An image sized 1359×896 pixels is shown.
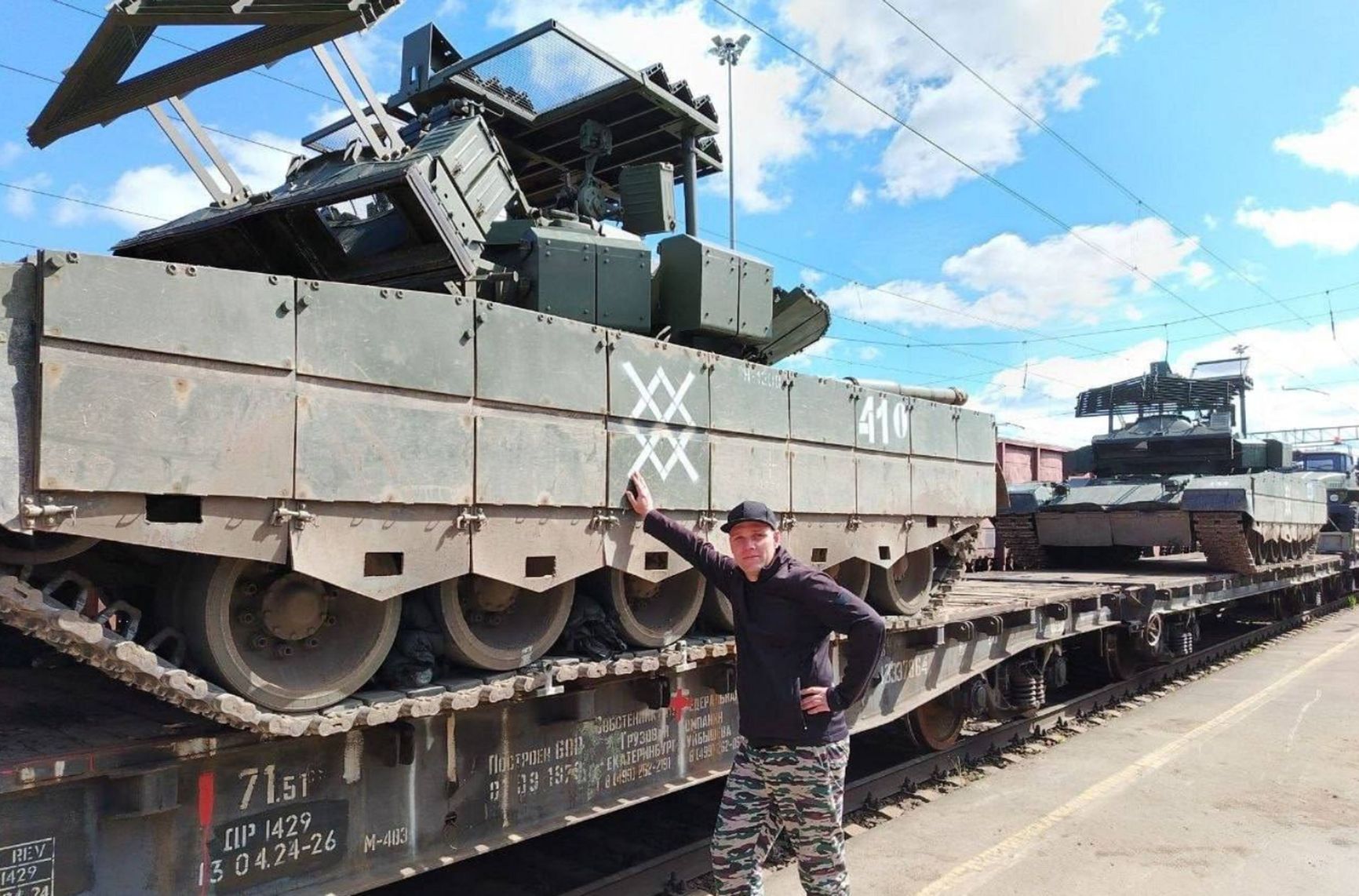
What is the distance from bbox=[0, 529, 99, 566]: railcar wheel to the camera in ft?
10.0

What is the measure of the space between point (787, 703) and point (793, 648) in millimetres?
211

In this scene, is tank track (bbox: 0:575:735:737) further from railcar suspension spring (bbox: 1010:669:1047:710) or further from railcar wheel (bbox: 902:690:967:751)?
railcar suspension spring (bbox: 1010:669:1047:710)

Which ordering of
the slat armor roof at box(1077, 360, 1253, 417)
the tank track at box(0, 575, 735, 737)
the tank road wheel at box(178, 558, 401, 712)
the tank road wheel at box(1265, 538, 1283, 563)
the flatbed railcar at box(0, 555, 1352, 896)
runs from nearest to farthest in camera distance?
the tank track at box(0, 575, 735, 737) → the flatbed railcar at box(0, 555, 1352, 896) → the tank road wheel at box(178, 558, 401, 712) → the tank road wheel at box(1265, 538, 1283, 563) → the slat armor roof at box(1077, 360, 1253, 417)

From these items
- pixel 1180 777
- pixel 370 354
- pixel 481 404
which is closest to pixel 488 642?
pixel 481 404

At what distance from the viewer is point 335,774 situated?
3.86 meters

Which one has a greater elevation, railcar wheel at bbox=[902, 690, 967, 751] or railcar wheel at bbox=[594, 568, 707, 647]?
railcar wheel at bbox=[594, 568, 707, 647]

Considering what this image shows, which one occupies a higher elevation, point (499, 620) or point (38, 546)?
point (38, 546)

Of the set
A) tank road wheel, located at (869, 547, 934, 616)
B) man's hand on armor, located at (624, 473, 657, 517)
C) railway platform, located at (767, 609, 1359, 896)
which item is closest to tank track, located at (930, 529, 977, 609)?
tank road wheel, located at (869, 547, 934, 616)

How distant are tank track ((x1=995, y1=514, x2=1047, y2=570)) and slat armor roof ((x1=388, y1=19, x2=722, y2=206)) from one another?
10.0 meters

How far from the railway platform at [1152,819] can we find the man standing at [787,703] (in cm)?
167

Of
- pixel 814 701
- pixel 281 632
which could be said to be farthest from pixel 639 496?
pixel 281 632

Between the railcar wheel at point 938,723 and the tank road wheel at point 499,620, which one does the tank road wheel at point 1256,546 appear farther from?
the tank road wheel at point 499,620

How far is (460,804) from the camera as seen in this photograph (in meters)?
4.28

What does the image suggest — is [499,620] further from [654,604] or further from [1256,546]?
[1256,546]
